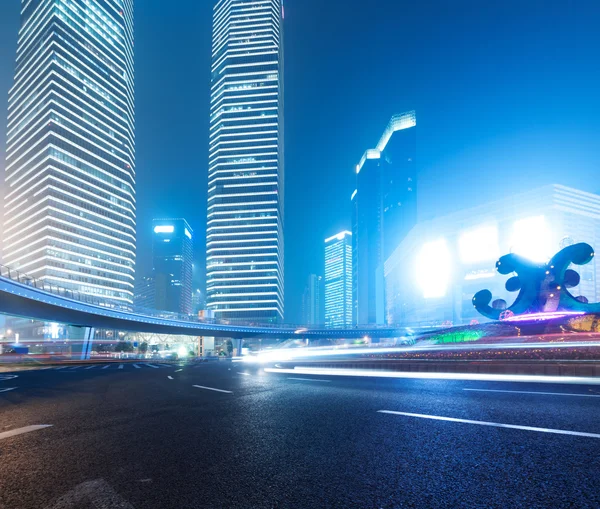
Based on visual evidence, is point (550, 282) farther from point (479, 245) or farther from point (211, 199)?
point (211, 199)

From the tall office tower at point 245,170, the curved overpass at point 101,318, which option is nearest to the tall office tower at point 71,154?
the tall office tower at point 245,170

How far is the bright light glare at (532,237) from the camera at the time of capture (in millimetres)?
100688

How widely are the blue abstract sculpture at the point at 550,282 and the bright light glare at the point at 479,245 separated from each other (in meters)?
79.6

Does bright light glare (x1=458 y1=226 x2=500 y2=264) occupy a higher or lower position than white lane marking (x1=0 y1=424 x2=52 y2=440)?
higher

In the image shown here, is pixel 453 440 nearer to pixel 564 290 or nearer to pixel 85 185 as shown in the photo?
pixel 564 290

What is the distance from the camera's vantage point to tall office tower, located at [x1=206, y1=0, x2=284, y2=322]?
15488cm

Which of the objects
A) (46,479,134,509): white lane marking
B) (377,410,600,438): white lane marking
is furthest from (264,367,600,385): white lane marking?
(46,479,134,509): white lane marking

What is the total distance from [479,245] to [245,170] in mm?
108125

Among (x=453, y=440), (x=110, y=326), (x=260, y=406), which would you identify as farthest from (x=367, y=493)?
(x=110, y=326)

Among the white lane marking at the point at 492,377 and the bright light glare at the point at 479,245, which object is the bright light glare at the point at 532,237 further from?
the white lane marking at the point at 492,377

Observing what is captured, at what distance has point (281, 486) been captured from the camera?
8.74 ft

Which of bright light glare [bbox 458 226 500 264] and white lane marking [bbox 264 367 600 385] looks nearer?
white lane marking [bbox 264 367 600 385]

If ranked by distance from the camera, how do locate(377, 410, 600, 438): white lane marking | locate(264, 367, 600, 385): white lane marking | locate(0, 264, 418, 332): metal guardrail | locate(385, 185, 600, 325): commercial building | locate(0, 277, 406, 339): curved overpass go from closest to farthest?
locate(377, 410, 600, 438): white lane marking < locate(264, 367, 600, 385): white lane marking < locate(0, 277, 406, 339): curved overpass < locate(0, 264, 418, 332): metal guardrail < locate(385, 185, 600, 325): commercial building

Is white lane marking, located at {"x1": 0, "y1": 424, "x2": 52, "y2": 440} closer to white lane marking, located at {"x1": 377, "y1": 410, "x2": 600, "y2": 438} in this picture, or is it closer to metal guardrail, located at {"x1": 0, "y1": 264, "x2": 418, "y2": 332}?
white lane marking, located at {"x1": 377, "y1": 410, "x2": 600, "y2": 438}
